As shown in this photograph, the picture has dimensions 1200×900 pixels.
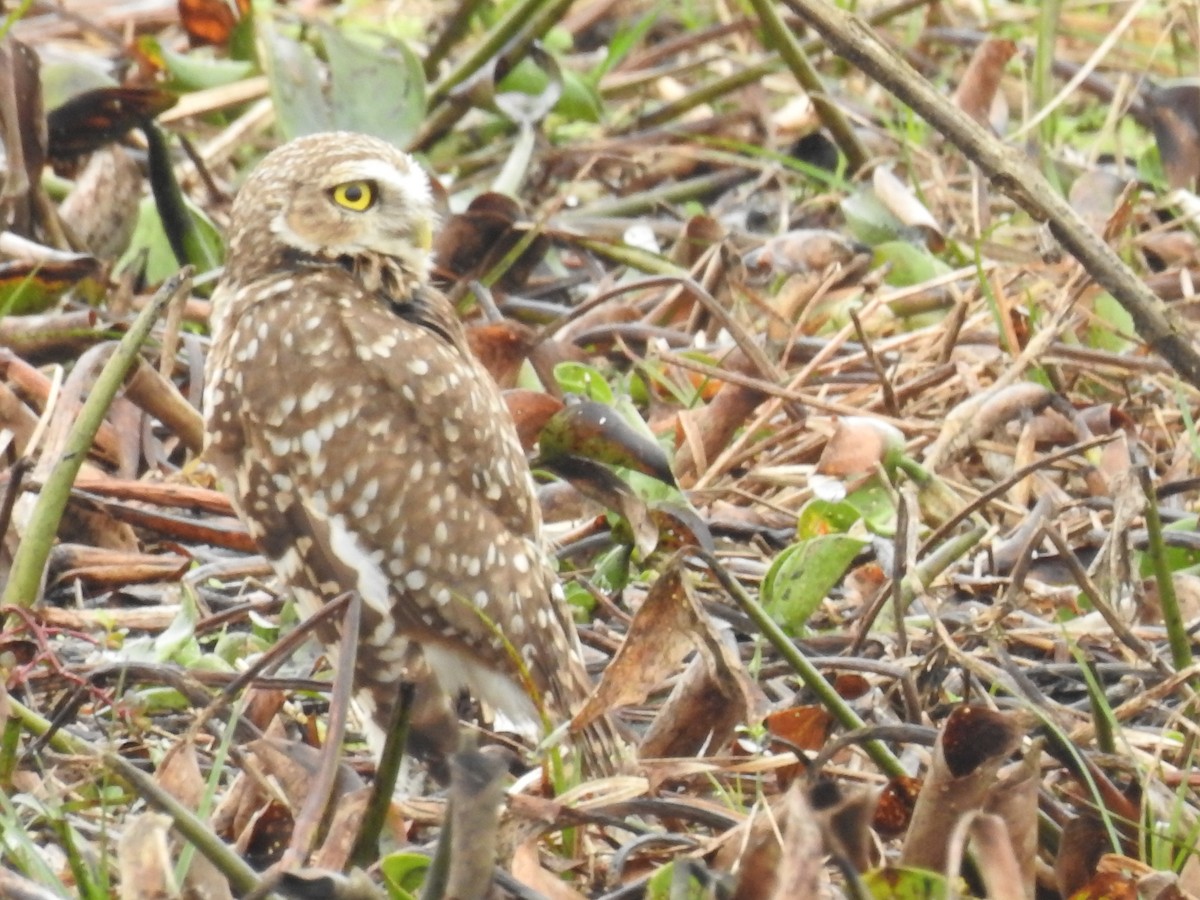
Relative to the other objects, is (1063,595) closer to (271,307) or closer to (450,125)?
(271,307)

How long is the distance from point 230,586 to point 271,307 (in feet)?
2.41

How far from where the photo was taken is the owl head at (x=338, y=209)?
3.67 meters

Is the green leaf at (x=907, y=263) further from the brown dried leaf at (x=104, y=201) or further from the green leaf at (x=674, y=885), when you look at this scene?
the green leaf at (x=674, y=885)

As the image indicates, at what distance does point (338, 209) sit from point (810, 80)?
187cm

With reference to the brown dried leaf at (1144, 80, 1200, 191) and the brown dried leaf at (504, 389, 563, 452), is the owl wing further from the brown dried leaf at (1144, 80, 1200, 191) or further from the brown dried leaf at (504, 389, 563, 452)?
the brown dried leaf at (1144, 80, 1200, 191)

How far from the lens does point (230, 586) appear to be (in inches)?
157

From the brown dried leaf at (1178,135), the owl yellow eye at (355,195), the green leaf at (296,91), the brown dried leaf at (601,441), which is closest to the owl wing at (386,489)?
the brown dried leaf at (601,441)

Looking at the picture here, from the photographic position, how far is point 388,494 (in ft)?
11.1

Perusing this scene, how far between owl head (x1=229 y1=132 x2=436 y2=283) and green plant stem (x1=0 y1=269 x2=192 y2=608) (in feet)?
2.30

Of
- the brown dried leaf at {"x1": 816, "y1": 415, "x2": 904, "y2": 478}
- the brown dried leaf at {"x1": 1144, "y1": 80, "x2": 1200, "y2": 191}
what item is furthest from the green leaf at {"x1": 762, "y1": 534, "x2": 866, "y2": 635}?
the brown dried leaf at {"x1": 1144, "y1": 80, "x2": 1200, "y2": 191}

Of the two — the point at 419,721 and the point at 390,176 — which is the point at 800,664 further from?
the point at 390,176

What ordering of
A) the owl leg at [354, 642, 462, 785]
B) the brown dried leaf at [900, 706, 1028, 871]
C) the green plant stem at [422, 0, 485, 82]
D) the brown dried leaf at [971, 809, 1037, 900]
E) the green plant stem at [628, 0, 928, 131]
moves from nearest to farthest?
the brown dried leaf at [971, 809, 1037, 900] < the brown dried leaf at [900, 706, 1028, 871] < the owl leg at [354, 642, 462, 785] < the green plant stem at [422, 0, 485, 82] < the green plant stem at [628, 0, 928, 131]

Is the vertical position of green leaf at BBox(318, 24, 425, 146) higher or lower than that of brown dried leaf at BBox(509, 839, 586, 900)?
higher

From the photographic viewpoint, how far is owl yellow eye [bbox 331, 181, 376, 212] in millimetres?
3680
